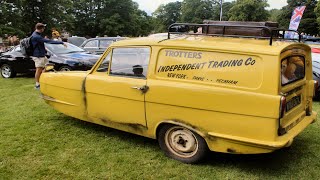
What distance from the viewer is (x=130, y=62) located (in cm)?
507

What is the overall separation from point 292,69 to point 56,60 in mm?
8456

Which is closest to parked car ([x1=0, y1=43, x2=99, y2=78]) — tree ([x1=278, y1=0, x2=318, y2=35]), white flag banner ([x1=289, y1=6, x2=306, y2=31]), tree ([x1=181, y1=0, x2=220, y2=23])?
white flag banner ([x1=289, y1=6, x2=306, y2=31])

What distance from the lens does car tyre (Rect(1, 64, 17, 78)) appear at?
1273 cm

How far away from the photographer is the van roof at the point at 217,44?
401 cm

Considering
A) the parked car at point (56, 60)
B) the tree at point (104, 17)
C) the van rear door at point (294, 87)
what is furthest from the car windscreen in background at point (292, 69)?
the tree at point (104, 17)

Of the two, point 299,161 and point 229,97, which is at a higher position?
point 229,97

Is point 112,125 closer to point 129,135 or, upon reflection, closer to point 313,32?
point 129,135

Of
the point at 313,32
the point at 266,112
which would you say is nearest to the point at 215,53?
the point at 266,112

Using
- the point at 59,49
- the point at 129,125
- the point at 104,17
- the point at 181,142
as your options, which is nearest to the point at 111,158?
the point at 129,125

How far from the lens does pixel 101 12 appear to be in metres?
58.0

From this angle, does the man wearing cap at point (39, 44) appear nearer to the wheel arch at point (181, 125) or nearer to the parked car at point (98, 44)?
the wheel arch at point (181, 125)

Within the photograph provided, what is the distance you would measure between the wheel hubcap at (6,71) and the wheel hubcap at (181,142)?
1004 centimetres

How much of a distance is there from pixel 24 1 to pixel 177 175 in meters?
33.3

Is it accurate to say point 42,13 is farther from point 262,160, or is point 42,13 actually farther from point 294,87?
point 294,87
